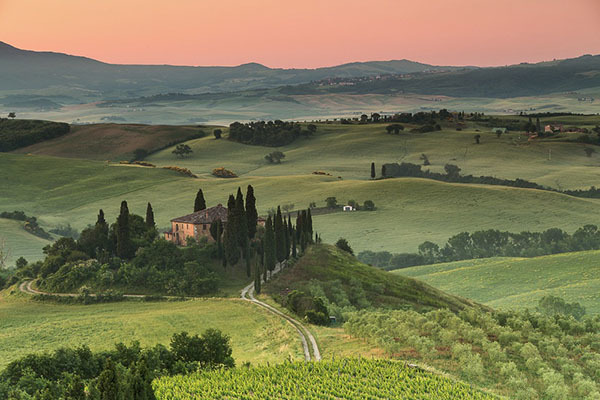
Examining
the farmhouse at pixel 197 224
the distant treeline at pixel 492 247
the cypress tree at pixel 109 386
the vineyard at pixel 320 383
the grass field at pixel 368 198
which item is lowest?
the distant treeline at pixel 492 247

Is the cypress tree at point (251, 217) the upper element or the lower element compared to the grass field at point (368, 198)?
upper

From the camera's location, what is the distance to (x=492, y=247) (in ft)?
481

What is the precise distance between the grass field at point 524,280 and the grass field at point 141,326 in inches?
1730

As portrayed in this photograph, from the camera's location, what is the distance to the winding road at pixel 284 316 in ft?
186

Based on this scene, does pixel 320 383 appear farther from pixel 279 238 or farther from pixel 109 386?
pixel 279 238

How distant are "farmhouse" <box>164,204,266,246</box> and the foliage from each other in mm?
40949

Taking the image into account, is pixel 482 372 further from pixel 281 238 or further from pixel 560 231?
pixel 560 231

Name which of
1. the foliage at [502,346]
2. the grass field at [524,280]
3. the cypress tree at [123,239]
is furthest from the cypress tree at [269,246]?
the grass field at [524,280]

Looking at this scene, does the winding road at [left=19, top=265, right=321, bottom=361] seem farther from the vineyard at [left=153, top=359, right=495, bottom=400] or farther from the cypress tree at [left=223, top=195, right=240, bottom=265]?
the vineyard at [left=153, top=359, right=495, bottom=400]

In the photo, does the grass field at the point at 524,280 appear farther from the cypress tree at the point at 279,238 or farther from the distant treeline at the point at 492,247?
the cypress tree at the point at 279,238

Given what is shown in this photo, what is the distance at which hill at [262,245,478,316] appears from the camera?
80188mm

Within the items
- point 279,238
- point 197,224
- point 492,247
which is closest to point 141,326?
point 279,238

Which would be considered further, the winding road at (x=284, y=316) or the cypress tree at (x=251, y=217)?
the cypress tree at (x=251, y=217)

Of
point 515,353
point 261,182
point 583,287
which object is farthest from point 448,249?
point 515,353
